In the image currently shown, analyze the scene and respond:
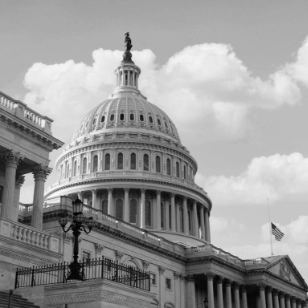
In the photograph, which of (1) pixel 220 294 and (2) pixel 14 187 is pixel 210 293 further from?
(2) pixel 14 187

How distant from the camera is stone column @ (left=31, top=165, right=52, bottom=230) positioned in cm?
4181

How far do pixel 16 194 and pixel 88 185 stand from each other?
51855 millimetres

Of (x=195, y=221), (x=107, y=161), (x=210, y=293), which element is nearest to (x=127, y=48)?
(x=107, y=161)

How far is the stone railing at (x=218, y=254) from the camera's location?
7506 cm

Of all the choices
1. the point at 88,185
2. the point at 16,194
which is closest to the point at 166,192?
the point at 88,185

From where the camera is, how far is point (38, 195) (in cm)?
4231

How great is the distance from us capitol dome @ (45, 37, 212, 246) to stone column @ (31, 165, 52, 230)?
163ft

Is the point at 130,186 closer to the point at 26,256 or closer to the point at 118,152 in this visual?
the point at 118,152

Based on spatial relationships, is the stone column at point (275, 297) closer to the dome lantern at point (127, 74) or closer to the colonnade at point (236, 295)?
the colonnade at point (236, 295)

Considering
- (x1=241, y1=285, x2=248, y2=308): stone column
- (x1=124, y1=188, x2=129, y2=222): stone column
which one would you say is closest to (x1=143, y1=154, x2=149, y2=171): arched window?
(x1=124, y1=188, x2=129, y2=222): stone column

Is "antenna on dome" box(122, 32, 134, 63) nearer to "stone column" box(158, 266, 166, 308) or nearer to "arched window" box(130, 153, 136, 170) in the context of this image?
"arched window" box(130, 153, 136, 170)

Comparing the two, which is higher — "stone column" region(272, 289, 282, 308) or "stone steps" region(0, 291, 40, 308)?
"stone column" region(272, 289, 282, 308)

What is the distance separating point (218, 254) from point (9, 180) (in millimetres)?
42517

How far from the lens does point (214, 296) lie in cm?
7719
